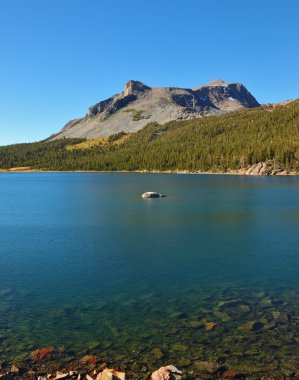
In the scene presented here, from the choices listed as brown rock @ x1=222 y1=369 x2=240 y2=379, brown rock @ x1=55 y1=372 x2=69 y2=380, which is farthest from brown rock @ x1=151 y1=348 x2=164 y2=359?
brown rock @ x1=55 y1=372 x2=69 y2=380

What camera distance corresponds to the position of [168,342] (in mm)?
21750

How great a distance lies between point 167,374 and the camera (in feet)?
56.2

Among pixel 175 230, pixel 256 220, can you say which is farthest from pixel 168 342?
pixel 256 220

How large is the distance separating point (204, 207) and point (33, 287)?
59007 millimetres

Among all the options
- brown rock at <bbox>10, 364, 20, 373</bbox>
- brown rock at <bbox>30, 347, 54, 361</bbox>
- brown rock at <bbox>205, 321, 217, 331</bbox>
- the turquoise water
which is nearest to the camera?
brown rock at <bbox>10, 364, 20, 373</bbox>

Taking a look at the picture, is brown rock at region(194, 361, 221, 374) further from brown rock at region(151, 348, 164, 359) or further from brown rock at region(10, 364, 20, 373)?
brown rock at region(10, 364, 20, 373)

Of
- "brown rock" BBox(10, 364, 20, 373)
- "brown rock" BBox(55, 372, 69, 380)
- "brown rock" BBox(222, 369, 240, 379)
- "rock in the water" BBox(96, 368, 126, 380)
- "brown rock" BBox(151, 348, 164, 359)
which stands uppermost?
"rock in the water" BBox(96, 368, 126, 380)

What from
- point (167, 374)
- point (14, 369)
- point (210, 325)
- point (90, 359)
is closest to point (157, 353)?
point (167, 374)

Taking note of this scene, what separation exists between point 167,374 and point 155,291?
13630 mm

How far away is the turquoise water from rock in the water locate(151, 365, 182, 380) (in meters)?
1.41

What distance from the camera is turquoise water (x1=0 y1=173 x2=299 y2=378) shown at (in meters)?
21.3

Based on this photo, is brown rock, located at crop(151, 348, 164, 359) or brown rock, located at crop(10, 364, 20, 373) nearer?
brown rock, located at crop(10, 364, 20, 373)

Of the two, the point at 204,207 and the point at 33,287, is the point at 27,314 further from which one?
the point at 204,207

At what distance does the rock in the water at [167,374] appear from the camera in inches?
672
